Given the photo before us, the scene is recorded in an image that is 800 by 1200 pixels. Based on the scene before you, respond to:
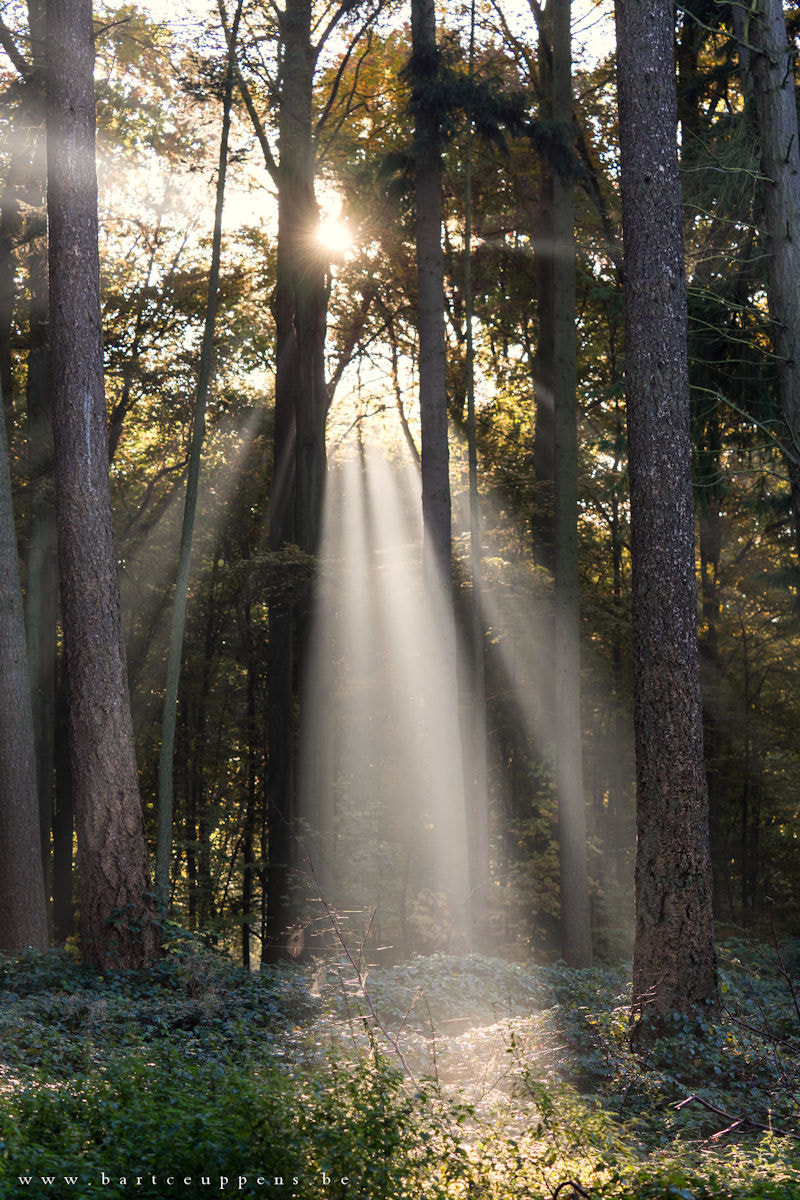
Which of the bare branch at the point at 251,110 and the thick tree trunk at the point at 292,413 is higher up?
the bare branch at the point at 251,110

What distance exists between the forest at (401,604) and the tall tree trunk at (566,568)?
5 cm

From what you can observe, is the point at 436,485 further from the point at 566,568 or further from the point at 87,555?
the point at 87,555

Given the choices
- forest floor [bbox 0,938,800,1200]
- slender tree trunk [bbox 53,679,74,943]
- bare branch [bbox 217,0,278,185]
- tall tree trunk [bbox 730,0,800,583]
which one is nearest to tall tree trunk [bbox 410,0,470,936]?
bare branch [bbox 217,0,278,185]

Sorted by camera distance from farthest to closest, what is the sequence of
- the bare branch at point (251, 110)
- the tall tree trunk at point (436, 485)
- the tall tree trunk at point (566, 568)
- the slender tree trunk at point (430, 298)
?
the bare branch at point (251, 110)
the tall tree trunk at point (566, 568)
the slender tree trunk at point (430, 298)
the tall tree trunk at point (436, 485)

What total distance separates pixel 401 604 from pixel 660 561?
413 inches

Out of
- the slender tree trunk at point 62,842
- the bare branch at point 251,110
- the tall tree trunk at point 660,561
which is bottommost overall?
the slender tree trunk at point 62,842

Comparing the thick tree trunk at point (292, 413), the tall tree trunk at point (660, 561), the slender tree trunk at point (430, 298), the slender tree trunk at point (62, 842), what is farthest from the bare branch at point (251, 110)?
the slender tree trunk at point (62, 842)

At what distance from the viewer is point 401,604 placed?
703 inches

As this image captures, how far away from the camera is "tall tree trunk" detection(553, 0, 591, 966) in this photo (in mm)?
13492

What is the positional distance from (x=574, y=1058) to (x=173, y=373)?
536 inches

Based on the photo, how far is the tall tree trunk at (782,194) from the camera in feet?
35.6

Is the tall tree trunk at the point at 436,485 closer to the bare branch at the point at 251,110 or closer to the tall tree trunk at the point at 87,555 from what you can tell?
the bare branch at the point at 251,110

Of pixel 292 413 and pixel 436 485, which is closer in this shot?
pixel 436 485

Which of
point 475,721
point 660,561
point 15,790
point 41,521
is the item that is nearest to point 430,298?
point 475,721
